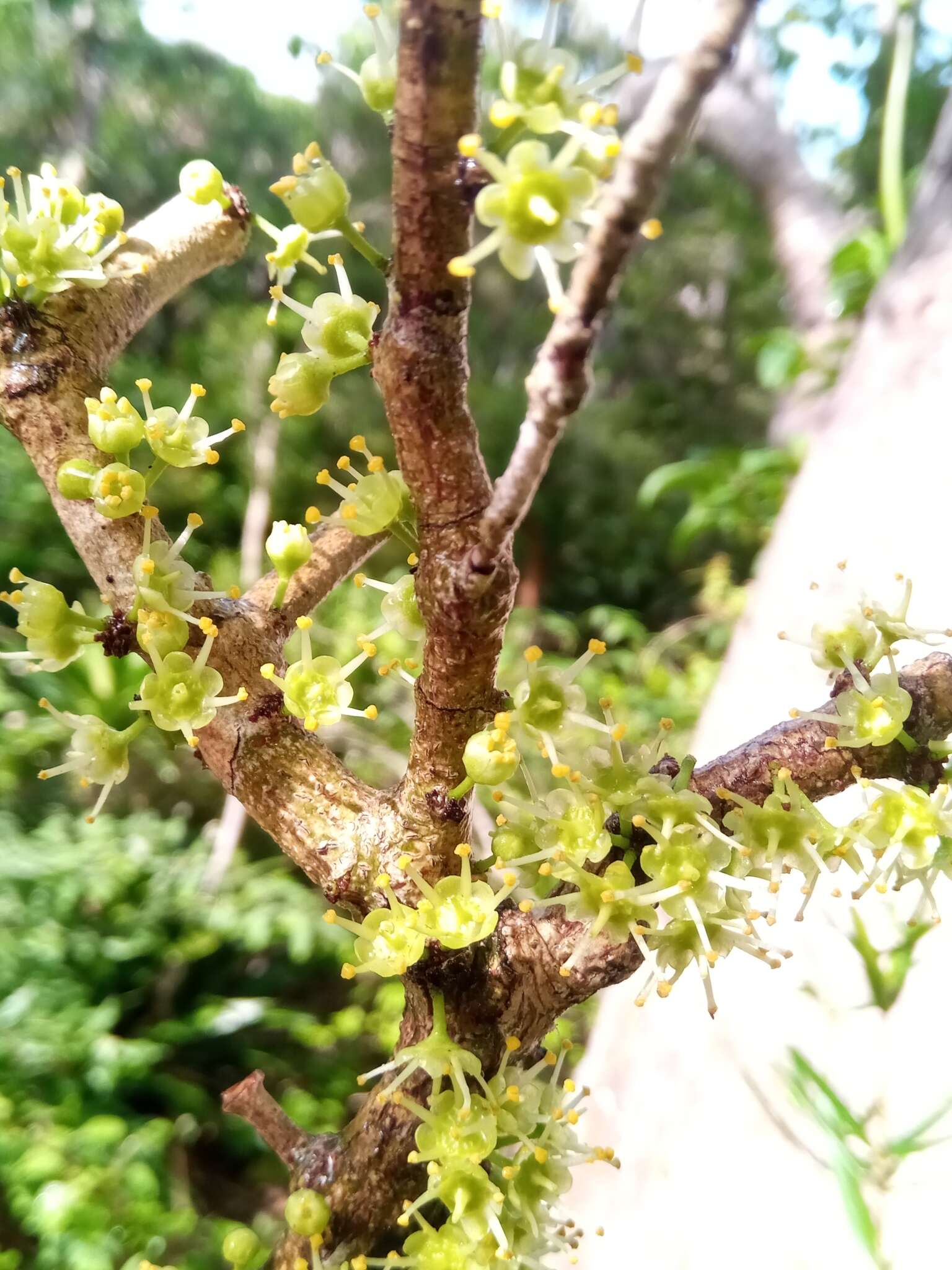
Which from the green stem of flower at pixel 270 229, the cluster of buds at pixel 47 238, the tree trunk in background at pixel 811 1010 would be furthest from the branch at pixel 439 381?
the tree trunk in background at pixel 811 1010

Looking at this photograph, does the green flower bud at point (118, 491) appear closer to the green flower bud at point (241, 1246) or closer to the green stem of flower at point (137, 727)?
the green stem of flower at point (137, 727)

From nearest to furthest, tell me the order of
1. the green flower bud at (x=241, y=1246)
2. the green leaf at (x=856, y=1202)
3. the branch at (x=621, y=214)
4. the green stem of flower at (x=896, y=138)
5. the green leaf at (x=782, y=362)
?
the branch at (x=621, y=214), the green flower bud at (x=241, y=1246), the green leaf at (x=856, y=1202), the green stem of flower at (x=896, y=138), the green leaf at (x=782, y=362)

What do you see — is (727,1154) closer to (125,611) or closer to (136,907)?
(125,611)

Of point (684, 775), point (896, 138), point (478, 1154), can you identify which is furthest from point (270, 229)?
point (896, 138)

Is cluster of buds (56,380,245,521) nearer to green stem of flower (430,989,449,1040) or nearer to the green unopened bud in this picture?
the green unopened bud

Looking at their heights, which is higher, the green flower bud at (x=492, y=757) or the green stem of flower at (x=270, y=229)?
the green stem of flower at (x=270, y=229)

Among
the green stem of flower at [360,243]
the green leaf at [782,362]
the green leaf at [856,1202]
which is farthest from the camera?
the green leaf at [782,362]

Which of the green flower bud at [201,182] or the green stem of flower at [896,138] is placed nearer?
the green flower bud at [201,182]
